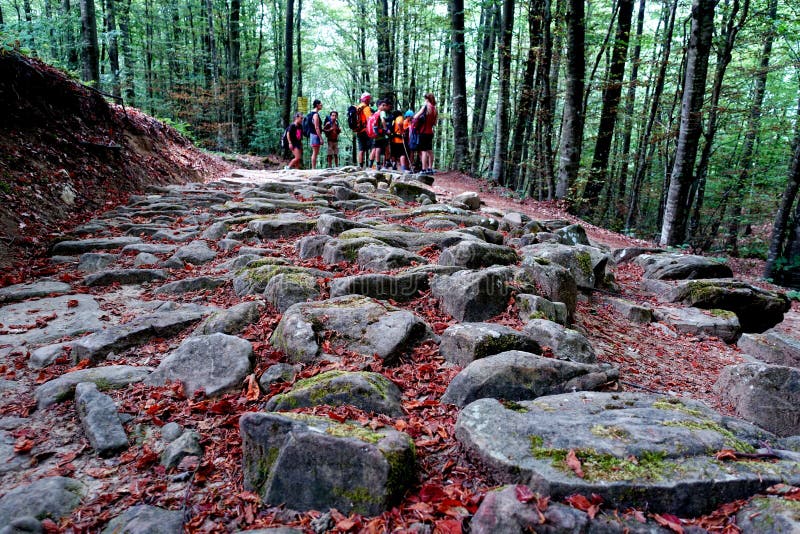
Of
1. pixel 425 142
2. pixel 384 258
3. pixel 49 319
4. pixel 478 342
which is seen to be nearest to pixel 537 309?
pixel 478 342

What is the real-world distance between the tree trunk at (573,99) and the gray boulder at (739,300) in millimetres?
6550

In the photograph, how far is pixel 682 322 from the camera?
19.7 ft

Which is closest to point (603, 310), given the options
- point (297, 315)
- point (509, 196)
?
point (297, 315)

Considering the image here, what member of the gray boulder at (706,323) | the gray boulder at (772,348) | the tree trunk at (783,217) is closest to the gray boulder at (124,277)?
the gray boulder at (706,323)

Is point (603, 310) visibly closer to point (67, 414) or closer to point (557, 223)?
point (557, 223)

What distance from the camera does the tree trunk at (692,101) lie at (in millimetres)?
9992

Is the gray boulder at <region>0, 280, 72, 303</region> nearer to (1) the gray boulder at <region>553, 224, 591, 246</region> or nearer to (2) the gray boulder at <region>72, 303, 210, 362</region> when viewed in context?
(2) the gray boulder at <region>72, 303, 210, 362</region>

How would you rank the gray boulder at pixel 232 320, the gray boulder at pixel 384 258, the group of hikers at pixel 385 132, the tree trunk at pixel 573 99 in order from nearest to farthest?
the gray boulder at pixel 232 320 → the gray boulder at pixel 384 258 → the tree trunk at pixel 573 99 → the group of hikers at pixel 385 132

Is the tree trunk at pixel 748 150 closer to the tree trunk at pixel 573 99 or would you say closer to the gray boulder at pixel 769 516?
the tree trunk at pixel 573 99

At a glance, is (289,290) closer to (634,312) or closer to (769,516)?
(769,516)

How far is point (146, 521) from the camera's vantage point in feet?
6.91

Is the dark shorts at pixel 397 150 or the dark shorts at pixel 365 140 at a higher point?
the dark shorts at pixel 365 140

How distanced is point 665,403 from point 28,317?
574 cm

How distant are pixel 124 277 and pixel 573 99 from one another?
1143cm
